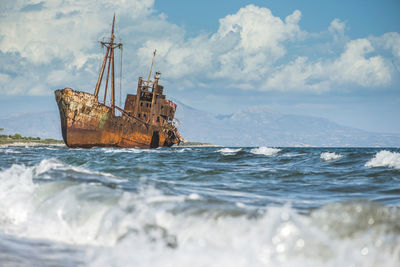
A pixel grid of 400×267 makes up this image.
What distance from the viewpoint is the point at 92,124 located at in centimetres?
4094

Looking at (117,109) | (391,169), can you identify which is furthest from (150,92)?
(391,169)

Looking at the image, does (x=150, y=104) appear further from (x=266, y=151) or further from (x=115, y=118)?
(x=266, y=151)

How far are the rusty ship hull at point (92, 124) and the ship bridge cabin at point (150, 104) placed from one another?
447 centimetres

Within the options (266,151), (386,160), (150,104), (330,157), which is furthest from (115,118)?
(386,160)

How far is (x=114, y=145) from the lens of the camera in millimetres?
43531

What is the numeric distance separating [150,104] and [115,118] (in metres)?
9.48

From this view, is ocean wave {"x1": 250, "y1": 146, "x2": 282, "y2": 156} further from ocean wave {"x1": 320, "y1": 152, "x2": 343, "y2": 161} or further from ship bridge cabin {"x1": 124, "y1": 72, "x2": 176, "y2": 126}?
ship bridge cabin {"x1": 124, "y1": 72, "x2": 176, "y2": 126}

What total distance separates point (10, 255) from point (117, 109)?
42489 mm

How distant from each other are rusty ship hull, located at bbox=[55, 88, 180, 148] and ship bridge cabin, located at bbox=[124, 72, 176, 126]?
176 inches

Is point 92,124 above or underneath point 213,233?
above

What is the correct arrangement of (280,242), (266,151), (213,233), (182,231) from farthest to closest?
(266,151) → (182,231) → (213,233) → (280,242)

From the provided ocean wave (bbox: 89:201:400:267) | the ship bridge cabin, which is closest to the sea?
ocean wave (bbox: 89:201:400:267)

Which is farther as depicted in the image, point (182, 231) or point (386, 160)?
point (386, 160)

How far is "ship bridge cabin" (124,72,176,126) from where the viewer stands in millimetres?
51625
